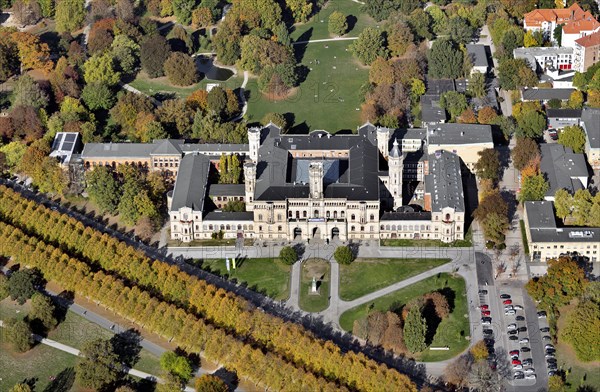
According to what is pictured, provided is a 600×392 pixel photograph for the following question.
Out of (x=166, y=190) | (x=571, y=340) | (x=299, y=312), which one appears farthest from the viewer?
(x=166, y=190)

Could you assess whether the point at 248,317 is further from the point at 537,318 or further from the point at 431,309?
the point at 537,318

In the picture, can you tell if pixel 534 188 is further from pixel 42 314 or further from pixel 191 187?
pixel 42 314

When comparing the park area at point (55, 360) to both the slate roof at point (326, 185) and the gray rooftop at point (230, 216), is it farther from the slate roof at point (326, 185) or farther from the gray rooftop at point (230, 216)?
the slate roof at point (326, 185)

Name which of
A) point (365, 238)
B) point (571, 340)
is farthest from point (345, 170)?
point (571, 340)

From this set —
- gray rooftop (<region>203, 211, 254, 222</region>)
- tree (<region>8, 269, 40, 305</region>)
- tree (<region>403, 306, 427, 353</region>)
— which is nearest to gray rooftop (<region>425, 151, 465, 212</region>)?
tree (<region>403, 306, 427, 353</region>)

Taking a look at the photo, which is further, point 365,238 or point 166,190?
point 166,190

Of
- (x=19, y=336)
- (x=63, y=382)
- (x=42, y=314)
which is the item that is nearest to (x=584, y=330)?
(x=63, y=382)
